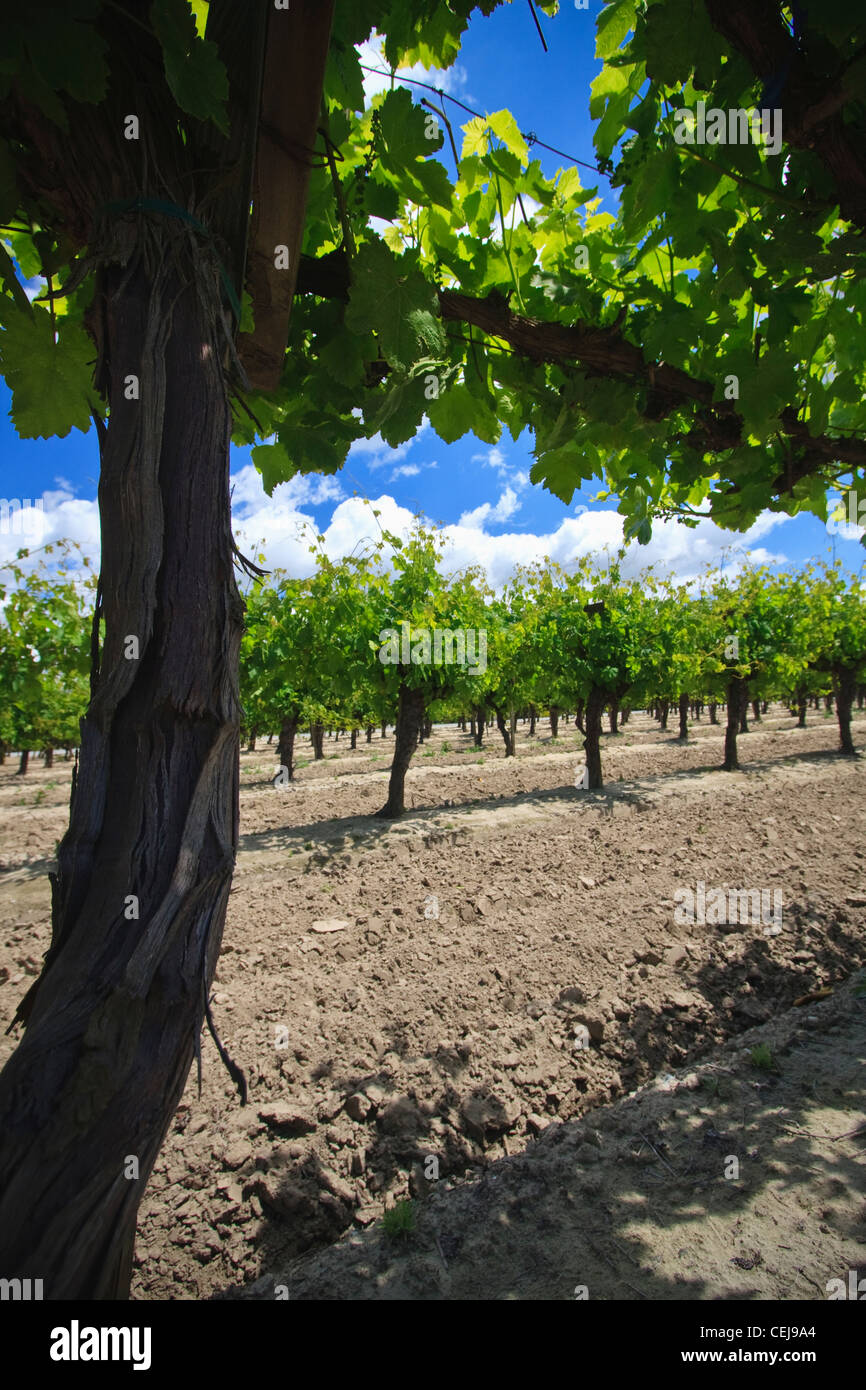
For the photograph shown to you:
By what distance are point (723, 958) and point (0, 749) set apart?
40045mm

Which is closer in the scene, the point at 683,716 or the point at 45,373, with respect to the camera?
the point at 45,373

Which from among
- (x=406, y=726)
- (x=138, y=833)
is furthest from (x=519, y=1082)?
(x=406, y=726)

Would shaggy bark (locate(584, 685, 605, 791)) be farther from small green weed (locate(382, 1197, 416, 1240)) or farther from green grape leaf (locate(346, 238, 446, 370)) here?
green grape leaf (locate(346, 238, 446, 370))

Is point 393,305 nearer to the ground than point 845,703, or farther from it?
farther from it

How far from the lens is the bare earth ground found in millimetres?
2455

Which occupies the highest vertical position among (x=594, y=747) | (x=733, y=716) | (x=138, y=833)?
(x=138, y=833)

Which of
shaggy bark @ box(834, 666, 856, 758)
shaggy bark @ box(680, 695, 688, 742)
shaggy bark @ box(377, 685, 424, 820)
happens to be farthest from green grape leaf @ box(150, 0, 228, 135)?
shaggy bark @ box(680, 695, 688, 742)

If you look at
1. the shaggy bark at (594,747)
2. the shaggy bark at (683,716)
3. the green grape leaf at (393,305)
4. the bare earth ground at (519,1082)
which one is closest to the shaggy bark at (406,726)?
the bare earth ground at (519,1082)

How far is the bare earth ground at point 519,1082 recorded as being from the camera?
2.46m

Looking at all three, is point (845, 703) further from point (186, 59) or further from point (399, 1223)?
point (186, 59)

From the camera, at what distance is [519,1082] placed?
3609 mm

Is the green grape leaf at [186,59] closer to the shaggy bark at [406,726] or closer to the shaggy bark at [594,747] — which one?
the shaggy bark at [406,726]

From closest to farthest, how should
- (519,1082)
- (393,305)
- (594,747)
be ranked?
(393,305)
(519,1082)
(594,747)

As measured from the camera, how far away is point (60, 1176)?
87 centimetres
